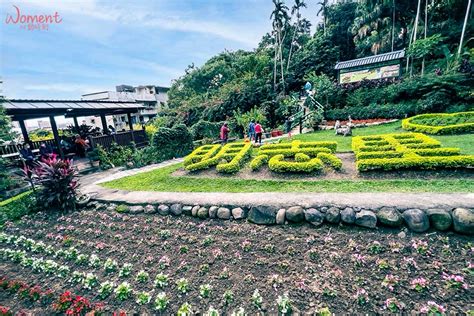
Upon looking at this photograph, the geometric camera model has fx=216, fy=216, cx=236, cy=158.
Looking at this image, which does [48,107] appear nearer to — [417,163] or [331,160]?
[331,160]

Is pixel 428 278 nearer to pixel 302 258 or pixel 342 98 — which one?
pixel 302 258

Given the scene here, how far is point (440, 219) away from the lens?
12.8 feet

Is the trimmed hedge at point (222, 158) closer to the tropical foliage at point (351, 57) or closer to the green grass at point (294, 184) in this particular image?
the green grass at point (294, 184)

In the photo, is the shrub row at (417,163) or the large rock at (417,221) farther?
the shrub row at (417,163)

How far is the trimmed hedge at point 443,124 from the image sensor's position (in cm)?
894

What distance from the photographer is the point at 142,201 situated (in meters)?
6.38

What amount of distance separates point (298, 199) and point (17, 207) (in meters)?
8.35

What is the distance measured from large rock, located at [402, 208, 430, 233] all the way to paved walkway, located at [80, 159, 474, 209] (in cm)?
22

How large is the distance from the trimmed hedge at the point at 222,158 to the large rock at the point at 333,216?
3640mm

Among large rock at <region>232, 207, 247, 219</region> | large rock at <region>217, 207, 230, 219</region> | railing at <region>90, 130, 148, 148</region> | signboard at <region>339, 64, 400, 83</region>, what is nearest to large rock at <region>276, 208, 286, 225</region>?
large rock at <region>232, 207, 247, 219</region>

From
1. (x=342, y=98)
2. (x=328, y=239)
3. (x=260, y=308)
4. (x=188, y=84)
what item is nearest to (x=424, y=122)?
(x=342, y=98)

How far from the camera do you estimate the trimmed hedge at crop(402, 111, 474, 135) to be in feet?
29.3

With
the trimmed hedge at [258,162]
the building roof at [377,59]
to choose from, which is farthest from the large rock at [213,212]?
the building roof at [377,59]

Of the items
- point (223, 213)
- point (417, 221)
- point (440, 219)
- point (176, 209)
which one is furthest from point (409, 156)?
point (176, 209)
